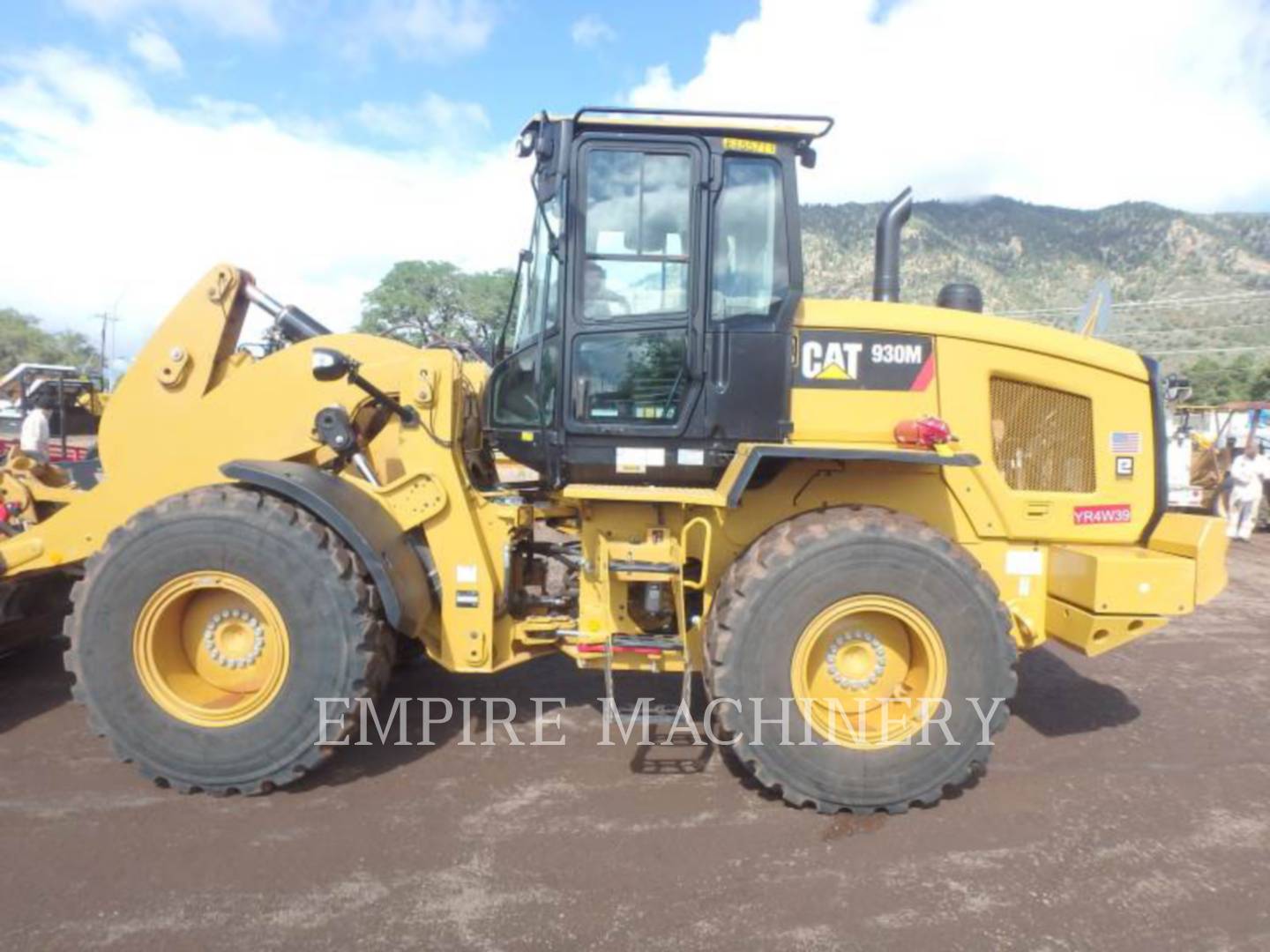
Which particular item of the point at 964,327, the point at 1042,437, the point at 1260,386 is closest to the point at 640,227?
the point at 964,327

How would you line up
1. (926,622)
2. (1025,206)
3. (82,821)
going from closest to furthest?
1. (82,821)
2. (926,622)
3. (1025,206)

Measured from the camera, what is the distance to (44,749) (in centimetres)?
383

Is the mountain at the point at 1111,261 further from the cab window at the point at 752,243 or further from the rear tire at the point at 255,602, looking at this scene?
the rear tire at the point at 255,602

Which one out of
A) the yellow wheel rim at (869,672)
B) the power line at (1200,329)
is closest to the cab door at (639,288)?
the yellow wheel rim at (869,672)

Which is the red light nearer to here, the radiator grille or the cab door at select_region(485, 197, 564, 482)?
the radiator grille

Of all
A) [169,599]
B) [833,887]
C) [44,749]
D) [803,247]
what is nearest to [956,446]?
[803,247]

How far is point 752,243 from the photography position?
3703 millimetres

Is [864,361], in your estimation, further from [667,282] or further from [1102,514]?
[1102,514]

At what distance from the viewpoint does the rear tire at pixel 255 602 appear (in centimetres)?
345

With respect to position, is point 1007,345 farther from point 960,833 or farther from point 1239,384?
point 1239,384

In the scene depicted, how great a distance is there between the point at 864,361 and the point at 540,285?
1.53m

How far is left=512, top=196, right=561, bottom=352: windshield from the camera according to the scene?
146 inches

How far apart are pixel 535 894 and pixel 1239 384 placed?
3855 centimetres

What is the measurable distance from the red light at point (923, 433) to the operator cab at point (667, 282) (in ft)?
1.69
